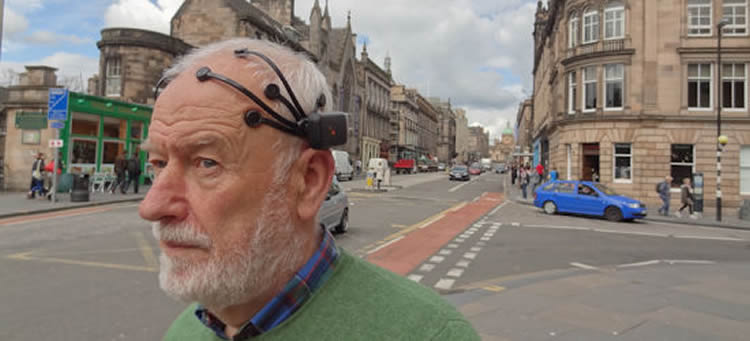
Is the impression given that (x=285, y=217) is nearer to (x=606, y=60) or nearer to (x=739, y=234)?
(x=739, y=234)

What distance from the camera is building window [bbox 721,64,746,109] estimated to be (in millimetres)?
21797

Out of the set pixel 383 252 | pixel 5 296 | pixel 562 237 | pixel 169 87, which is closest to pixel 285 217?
pixel 169 87

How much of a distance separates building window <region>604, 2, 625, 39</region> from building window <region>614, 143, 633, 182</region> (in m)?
6.01

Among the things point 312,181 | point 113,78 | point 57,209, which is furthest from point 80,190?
point 312,181

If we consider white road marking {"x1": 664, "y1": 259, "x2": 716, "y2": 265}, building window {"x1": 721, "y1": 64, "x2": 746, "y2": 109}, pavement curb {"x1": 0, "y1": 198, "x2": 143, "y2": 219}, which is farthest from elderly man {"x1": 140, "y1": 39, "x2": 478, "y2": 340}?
building window {"x1": 721, "y1": 64, "x2": 746, "y2": 109}

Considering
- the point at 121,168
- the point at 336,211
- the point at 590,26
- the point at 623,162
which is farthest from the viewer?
the point at 590,26

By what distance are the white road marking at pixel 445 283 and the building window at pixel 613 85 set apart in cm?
2129

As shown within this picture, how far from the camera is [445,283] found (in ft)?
20.5

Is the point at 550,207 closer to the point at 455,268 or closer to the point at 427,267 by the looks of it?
the point at 455,268

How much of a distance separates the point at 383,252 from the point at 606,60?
21.0m

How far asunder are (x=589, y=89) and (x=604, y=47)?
2347mm

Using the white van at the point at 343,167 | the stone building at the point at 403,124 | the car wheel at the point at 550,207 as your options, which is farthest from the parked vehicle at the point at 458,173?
the stone building at the point at 403,124

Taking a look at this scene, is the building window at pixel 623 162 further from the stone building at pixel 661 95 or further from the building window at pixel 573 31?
the building window at pixel 573 31

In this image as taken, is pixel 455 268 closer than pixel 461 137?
Yes
